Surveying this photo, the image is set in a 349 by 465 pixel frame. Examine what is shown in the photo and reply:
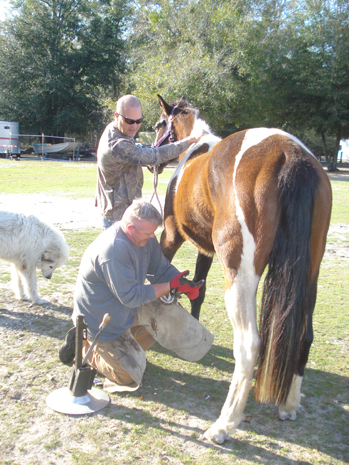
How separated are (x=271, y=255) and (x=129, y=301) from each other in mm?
1005

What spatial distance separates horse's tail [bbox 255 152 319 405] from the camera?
89.2 inches

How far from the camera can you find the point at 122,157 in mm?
3268

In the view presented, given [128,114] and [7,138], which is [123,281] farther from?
[7,138]

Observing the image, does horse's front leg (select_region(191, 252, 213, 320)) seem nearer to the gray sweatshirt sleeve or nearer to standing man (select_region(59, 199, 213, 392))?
standing man (select_region(59, 199, 213, 392))

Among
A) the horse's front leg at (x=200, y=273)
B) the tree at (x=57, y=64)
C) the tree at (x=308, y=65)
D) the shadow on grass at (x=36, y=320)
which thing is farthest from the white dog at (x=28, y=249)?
the tree at (x=57, y=64)

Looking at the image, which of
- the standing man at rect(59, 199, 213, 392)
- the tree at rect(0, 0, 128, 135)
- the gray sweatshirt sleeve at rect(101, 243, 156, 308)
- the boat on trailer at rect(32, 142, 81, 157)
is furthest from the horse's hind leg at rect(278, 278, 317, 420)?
the tree at rect(0, 0, 128, 135)

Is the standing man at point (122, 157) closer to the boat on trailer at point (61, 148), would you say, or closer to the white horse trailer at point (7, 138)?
the white horse trailer at point (7, 138)

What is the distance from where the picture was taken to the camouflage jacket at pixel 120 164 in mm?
3265

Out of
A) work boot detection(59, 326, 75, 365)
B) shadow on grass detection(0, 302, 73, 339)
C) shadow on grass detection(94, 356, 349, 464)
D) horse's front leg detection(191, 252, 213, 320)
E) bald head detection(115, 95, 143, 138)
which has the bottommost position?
shadow on grass detection(94, 356, 349, 464)

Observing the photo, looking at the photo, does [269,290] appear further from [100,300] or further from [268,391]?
[100,300]

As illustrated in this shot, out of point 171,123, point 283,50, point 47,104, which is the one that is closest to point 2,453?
point 171,123

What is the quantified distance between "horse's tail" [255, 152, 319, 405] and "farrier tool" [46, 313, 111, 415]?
1.09 meters

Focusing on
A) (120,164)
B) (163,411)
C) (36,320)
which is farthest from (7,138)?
(163,411)

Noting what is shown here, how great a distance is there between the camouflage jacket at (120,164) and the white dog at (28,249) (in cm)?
96
